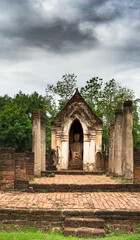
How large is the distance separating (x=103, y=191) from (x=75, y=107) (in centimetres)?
975

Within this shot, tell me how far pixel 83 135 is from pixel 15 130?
13.2 meters

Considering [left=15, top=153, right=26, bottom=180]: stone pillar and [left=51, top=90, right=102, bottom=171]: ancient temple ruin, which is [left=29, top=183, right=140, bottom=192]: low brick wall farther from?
[left=51, top=90, right=102, bottom=171]: ancient temple ruin

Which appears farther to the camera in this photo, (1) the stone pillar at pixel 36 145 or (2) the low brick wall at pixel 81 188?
(1) the stone pillar at pixel 36 145

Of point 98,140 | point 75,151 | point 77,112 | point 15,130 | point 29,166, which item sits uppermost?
point 77,112

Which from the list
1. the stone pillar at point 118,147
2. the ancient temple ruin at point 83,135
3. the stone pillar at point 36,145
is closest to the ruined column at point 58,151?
the ancient temple ruin at point 83,135

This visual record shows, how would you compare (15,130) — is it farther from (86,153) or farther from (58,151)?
(86,153)

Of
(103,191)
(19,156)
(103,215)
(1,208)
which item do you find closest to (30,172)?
(19,156)

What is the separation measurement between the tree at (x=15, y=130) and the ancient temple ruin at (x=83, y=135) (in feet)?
38.0

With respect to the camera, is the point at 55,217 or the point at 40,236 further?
the point at 55,217

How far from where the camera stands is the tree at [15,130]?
94.0ft

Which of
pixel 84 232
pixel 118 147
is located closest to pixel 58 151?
→ pixel 118 147

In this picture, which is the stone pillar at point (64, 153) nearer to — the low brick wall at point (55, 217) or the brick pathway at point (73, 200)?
the brick pathway at point (73, 200)

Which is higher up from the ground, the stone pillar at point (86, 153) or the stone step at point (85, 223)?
the stone pillar at point (86, 153)

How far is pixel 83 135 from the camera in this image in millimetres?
17656
